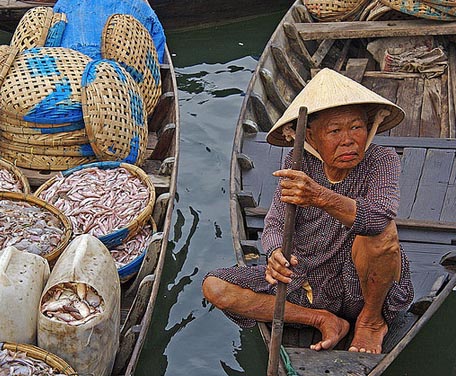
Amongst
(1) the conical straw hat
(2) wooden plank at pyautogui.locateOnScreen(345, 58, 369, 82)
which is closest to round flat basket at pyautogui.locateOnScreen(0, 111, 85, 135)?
(1) the conical straw hat

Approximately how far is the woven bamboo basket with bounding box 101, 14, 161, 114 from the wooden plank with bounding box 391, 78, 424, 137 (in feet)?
6.59

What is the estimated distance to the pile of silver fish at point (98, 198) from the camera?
467 centimetres

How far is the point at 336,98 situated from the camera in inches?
136

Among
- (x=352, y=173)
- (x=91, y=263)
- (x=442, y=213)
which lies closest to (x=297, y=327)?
(x=352, y=173)

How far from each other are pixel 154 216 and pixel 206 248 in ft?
3.38

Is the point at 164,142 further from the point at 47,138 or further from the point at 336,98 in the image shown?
the point at 336,98

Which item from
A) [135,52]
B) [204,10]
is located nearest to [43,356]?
[135,52]

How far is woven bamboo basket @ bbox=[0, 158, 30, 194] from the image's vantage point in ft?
15.9

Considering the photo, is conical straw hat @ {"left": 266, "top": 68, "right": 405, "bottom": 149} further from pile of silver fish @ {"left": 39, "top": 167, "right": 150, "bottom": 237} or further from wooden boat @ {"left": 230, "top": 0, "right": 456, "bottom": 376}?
pile of silver fish @ {"left": 39, "top": 167, "right": 150, "bottom": 237}

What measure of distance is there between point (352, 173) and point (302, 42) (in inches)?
141

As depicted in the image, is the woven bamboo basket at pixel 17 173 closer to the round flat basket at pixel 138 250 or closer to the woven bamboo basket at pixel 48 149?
the woven bamboo basket at pixel 48 149

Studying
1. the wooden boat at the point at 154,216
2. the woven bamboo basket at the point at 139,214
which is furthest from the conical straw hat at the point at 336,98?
the woven bamboo basket at the point at 139,214

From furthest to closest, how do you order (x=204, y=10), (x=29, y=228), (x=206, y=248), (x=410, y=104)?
(x=204, y=10), (x=410, y=104), (x=206, y=248), (x=29, y=228)

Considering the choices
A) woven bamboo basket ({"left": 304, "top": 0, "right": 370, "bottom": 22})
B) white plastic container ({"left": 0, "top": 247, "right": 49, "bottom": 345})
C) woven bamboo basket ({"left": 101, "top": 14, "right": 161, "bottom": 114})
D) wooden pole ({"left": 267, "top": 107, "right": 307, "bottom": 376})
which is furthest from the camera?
woven bamboo basket ({"left": 304, "top": 0, "right": 370, "bottom": 22})
